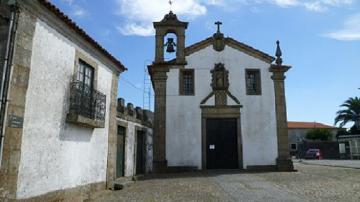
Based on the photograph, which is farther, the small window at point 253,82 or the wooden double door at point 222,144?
the small window at point 253,82

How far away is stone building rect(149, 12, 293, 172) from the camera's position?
631 inches

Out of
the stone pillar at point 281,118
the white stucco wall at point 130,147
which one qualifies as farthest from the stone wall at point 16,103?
the stone pillar at point 281,118

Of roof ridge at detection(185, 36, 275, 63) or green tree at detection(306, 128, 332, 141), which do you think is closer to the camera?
roof ridge at detection(185, 36, 275, 63)

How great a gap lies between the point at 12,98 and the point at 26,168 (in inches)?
52.9

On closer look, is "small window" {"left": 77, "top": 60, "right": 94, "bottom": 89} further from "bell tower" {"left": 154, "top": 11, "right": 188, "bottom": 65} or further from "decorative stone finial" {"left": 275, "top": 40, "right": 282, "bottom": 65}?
"decorative stone finial" {"left": 275, "top": 40, "right": 282, "bottom": 65}

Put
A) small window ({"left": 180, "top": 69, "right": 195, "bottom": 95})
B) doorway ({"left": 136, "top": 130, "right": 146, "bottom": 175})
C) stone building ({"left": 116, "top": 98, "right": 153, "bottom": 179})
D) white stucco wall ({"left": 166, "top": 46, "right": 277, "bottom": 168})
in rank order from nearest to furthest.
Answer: stone building ({"left": 116, "top": 98, "right": 153, "bottom": 179}), doorway ({"left": 136, "top": 130, "right": 146, "bottom": 175}), white stucco wall ({"left": 166, "top": 46, "right": 277, "bottom": 168}), small window ({"left": 180, "top": 69, "right": 195, "bottom": 95})

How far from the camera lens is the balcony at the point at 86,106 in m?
7.52

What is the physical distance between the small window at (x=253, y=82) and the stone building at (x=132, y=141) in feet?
18.4

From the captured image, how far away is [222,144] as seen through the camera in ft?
54.0

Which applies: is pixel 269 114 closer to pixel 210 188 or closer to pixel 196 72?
pixel 196 72

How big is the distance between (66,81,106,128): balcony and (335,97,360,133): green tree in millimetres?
40353

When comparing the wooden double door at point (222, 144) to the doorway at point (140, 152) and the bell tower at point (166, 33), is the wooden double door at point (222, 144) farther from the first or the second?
the bell tower at point (166, 33)

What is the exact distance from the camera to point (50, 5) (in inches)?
251

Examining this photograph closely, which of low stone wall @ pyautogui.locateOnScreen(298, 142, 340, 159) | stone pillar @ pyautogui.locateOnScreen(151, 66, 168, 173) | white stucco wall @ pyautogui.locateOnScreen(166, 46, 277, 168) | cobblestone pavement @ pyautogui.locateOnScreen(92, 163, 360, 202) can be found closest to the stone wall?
cobblestone pavement @ pyautogui.locateOnScreen(92, 163, 360, 202)
